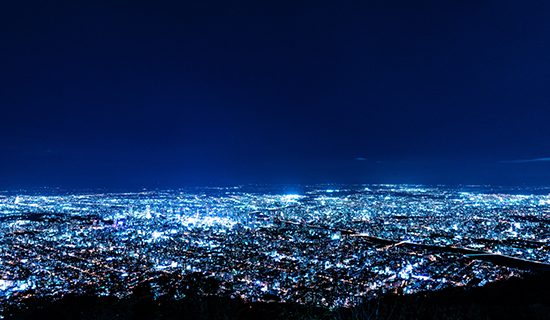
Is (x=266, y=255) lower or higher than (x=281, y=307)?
higher

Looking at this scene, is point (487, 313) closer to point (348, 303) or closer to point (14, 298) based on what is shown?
point (348, 303)

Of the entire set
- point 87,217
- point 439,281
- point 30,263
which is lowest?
point 439,281

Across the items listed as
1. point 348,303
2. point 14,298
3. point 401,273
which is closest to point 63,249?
point 14,298

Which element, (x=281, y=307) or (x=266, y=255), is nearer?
(x=281, y=307)

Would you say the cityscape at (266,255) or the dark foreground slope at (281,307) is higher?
the cityscape at (266,255)

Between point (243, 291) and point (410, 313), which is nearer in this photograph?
point (410, 313)
